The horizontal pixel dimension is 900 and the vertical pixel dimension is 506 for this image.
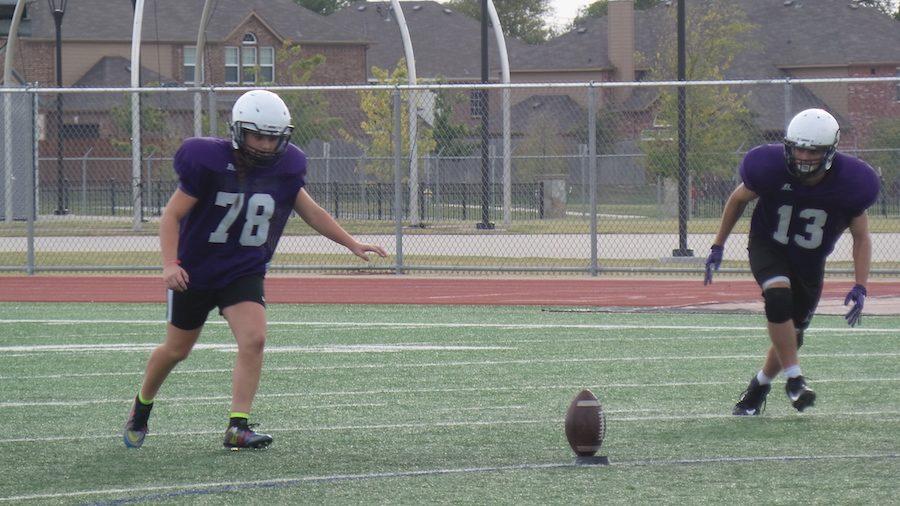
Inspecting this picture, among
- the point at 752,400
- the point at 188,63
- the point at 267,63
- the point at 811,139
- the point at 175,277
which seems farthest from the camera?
the point at 188,63

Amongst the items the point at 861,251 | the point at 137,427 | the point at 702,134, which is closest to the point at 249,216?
the point at 137,427

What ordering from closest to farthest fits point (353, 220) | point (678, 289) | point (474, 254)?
point (678, 289) → point (474, 254) → point (353, 220)

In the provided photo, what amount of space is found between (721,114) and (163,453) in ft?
60.8

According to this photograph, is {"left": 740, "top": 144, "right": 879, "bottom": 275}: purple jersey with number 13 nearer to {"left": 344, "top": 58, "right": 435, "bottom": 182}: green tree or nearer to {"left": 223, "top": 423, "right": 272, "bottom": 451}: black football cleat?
{"left": 223, "top": 423, "right": 272, "bottom": 451}: black football cleat

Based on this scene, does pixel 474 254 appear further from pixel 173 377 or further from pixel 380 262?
pixel 173 377

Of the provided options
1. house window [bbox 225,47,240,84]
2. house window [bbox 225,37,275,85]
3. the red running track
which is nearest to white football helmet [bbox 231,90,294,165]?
the red running track

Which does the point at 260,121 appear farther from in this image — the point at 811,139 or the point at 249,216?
the point at 811,139

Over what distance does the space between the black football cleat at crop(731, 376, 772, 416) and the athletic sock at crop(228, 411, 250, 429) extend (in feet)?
8.77

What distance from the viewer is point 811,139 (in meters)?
7.39

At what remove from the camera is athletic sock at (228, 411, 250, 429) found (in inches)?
267

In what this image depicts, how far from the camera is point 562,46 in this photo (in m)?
60.8

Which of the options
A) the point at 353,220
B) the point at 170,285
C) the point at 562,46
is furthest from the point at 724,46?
the point at 170,285

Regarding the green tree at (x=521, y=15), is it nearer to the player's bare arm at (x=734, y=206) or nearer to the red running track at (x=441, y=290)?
the red running track at (x=441, y=290)

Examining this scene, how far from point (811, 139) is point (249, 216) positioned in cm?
285
